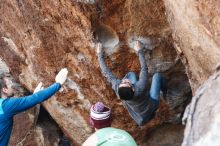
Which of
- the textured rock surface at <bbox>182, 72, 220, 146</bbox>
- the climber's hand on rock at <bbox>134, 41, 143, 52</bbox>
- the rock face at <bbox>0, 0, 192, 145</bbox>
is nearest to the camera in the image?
the textured rock surface at <bbox>182, 72, 220, 146</bbox>

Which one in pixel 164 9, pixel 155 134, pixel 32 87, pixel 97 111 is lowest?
pixel 155 134

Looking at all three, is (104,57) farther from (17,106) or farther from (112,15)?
(17,106)

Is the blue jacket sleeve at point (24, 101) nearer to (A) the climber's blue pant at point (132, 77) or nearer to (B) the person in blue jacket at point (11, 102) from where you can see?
(B) the person in blue jacket at point (11, 102)

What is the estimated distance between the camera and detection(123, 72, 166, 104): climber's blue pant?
561 centimetres

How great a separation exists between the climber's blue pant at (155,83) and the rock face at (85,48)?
0.83 feet

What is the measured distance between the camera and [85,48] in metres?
6.22

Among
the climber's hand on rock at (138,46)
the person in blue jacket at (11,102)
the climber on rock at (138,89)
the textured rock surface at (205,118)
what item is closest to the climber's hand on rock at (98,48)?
the climber on rock at (138,89)

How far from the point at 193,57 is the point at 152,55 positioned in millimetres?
1059

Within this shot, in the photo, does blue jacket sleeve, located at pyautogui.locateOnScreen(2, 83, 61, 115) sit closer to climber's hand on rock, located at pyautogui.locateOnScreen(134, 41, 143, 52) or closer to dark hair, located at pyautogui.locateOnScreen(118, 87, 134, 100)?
dark hair, located at pyautogui.locateOnScreen(118, 87, 134, 100)

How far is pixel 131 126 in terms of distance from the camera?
23.5ft

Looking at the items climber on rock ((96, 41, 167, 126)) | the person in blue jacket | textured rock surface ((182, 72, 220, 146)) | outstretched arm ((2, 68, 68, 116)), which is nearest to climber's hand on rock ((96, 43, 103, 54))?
climber on rock ((96, 41, 167, 126))

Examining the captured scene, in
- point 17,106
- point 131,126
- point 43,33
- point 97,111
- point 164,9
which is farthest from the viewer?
point 131,126

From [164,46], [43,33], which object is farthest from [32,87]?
[164,46]

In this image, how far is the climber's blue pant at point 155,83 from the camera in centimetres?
561
